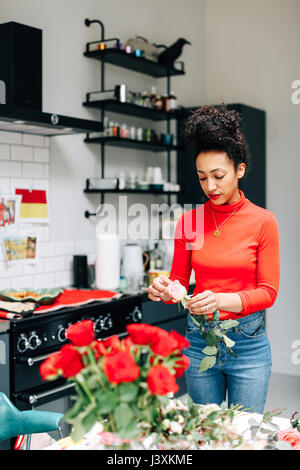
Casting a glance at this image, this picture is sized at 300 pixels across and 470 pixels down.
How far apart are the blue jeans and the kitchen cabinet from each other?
2146 mm

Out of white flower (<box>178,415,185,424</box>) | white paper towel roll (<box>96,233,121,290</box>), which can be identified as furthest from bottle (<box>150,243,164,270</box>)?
white flower (<box>178,415,185,424</box>)

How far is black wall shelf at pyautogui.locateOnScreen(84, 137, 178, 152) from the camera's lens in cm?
391

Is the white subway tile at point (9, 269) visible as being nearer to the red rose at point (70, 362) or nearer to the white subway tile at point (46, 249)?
the white subway tile at point (46, 249)

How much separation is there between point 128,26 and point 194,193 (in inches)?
56.7

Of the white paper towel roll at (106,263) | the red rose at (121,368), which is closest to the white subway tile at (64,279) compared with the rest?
the white paper towel roll at (106,263)

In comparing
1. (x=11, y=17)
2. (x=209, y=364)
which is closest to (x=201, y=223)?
(x=209, y=364)

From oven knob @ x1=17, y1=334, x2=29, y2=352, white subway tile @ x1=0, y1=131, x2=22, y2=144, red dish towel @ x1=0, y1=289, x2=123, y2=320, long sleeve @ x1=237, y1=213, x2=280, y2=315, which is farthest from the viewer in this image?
white subway tile @ x1=0, y1=131, x2=22, y2=144

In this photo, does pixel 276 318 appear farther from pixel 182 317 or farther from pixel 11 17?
pixel 11 17

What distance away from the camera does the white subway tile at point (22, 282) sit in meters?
3.44

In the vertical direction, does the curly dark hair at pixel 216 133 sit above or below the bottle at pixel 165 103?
below

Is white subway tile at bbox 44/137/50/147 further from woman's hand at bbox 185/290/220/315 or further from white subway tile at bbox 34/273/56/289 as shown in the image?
woman's hand at bbox 185/290/220/315

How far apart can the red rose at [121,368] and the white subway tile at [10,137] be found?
256 centimetres
